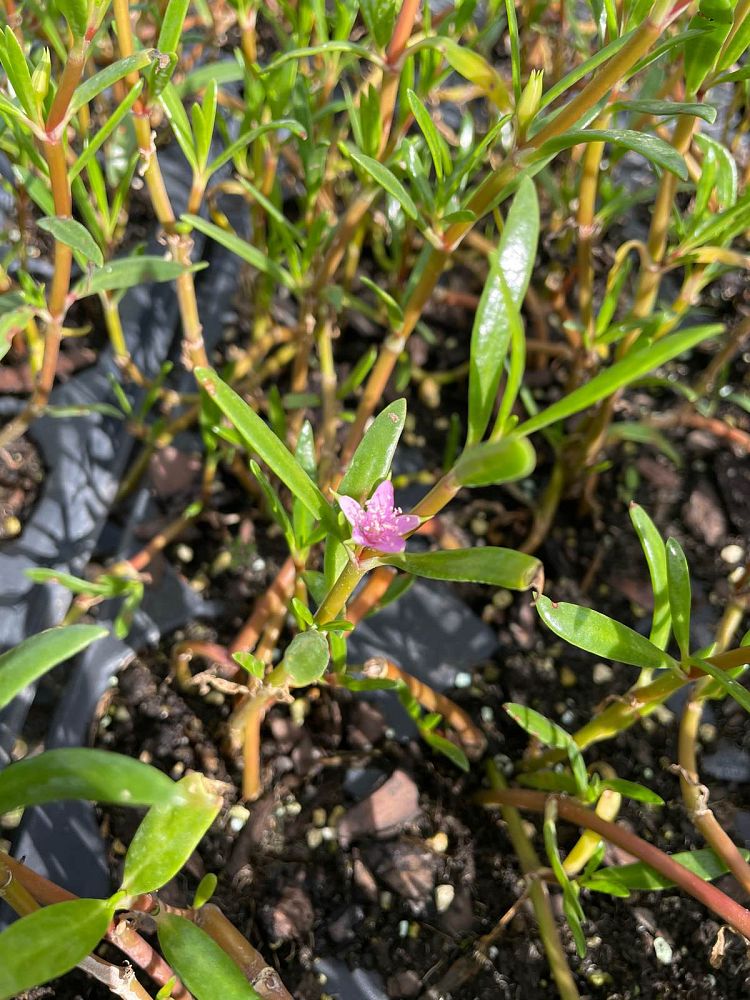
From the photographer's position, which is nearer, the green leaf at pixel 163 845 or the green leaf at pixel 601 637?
the green leaf at pixel 163 845

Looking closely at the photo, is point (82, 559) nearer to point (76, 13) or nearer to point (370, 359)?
point (370, 359)

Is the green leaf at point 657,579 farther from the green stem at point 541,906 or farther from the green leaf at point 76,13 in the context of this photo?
the green leaf at point 76,13

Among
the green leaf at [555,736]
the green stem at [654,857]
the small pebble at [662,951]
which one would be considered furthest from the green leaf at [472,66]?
the small pebble at [662,951]

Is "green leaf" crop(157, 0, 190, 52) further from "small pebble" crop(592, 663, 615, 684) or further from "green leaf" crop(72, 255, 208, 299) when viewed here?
"small pebble" crop(592, 663, 615, 684)

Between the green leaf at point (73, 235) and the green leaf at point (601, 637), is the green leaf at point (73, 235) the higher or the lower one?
the higher one

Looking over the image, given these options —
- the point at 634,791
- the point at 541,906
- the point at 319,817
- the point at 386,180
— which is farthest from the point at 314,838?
the point at 386,180

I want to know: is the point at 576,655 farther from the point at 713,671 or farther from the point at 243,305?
the point at 243,305

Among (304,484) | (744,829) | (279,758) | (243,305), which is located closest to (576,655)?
(744,829)
